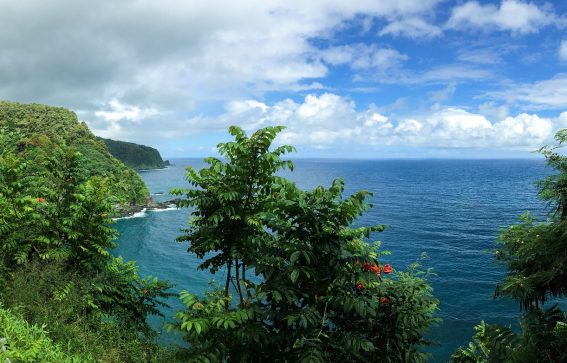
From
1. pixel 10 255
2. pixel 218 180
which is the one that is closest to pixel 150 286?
pixel 10 255

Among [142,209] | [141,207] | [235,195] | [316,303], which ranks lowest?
[142,209]

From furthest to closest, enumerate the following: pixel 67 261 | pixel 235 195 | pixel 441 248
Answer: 1. pixel 441 248
2. pixel 67 261
3. pixel 235 195

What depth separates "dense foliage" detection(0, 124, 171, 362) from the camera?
8.98m

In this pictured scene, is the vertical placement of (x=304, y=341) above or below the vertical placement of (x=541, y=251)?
below

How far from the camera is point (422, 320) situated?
19.3 ft

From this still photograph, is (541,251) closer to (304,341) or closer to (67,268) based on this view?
(304,341)

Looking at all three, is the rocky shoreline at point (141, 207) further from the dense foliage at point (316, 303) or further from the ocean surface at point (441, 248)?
the dense foliage at point (316, 303)

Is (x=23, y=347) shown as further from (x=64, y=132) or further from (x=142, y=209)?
(x=64, y=132)

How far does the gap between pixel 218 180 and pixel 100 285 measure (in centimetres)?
571

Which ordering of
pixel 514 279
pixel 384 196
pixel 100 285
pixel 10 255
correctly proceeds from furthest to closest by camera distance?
pixel 384 196 < pixel 10 255 < pixel 100 285 < pixel 514 279

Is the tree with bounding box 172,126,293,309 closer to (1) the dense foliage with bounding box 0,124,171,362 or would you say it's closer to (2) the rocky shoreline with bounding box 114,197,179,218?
(1) the dense foliage with bounding box 0,124,171,362

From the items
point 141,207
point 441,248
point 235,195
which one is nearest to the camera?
point 235,195

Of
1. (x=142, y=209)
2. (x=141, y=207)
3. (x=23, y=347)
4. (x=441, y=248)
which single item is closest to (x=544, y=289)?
(x=23, y=347)

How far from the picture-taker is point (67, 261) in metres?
Result: 11.5
